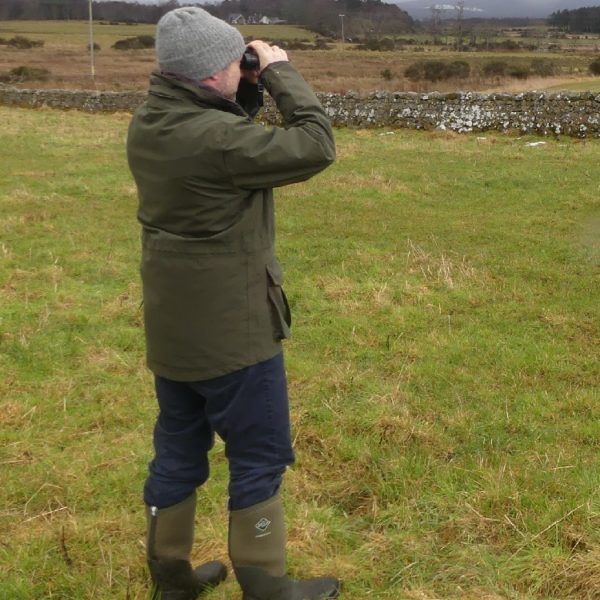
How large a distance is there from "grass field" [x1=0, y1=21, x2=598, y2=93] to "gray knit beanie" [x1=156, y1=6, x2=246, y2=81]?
71.0 ft

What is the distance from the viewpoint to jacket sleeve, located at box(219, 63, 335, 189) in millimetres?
2486

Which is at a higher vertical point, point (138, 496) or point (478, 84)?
point (478, 84)

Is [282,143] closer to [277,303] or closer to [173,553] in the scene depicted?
[277,303]

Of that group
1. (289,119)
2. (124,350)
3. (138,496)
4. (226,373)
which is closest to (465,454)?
(138,496)

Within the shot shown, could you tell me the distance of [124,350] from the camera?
20.2 ft

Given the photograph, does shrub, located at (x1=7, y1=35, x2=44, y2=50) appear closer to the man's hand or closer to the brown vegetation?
the brown vegetation

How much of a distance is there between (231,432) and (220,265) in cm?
62

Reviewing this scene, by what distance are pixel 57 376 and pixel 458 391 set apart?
289 cm

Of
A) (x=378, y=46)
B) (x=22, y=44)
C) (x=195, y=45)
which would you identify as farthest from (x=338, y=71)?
(x=195, y=45)

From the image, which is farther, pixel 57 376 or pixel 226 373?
→ pixel 57 376

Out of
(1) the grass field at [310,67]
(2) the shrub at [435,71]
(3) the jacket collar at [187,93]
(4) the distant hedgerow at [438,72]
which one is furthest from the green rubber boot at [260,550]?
(2) the shrub at [435,71]

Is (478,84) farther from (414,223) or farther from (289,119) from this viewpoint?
(289,119)

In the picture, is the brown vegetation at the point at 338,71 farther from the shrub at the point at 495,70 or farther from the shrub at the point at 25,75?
the shrub at the point at 25,75

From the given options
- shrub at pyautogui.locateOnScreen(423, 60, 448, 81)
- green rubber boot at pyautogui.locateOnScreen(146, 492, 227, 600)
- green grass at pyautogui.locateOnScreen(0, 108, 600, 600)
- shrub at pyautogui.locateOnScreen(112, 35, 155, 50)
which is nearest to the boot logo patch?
green rubber boot at pyautogui.locateOnScreen(146, 492, 227, 600)
